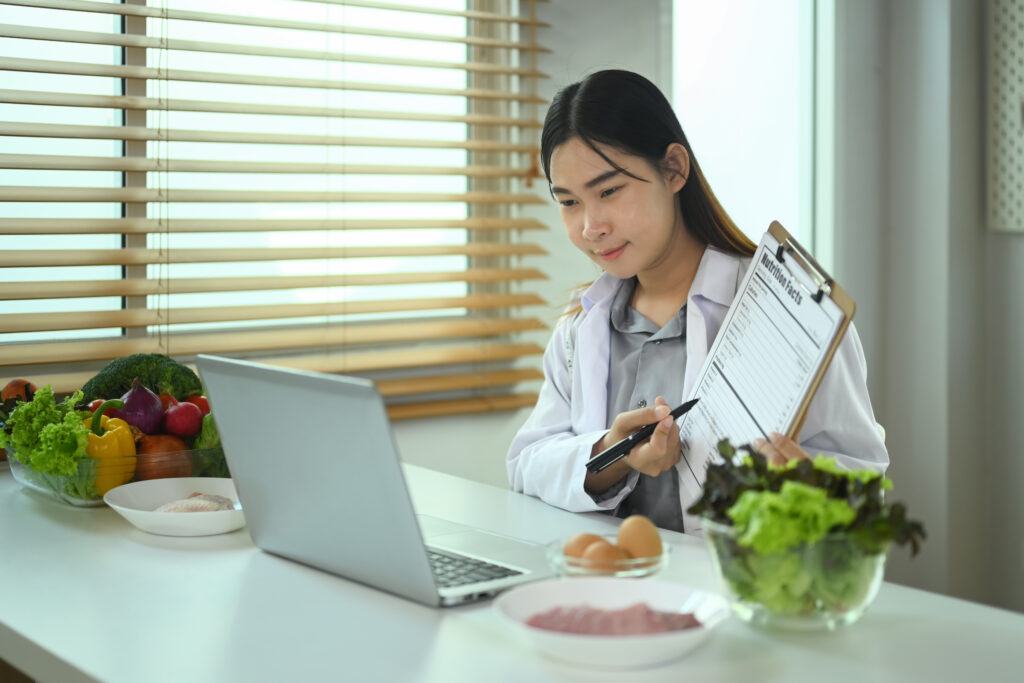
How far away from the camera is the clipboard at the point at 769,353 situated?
1167mm

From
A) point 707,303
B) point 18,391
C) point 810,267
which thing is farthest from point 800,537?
point 18,391

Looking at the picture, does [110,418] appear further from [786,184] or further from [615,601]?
[786,184]

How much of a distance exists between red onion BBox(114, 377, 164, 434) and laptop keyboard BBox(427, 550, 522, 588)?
56 centimetres

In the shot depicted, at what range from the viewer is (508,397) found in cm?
254

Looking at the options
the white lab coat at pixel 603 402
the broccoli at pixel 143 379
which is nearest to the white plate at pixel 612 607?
the white lab coat at pixel 603 402

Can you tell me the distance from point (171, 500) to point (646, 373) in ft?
2.39

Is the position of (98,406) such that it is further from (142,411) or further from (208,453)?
(208,453)

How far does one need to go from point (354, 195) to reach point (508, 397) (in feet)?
1.98

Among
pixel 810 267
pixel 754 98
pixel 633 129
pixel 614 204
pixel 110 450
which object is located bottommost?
pixel 110 450

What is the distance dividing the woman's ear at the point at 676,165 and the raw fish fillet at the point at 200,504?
80 cm

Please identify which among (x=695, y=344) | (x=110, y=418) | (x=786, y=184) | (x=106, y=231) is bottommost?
(x=110, y=418)

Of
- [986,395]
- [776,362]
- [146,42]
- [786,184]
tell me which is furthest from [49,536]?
[986,395]

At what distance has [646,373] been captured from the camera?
5.50ft

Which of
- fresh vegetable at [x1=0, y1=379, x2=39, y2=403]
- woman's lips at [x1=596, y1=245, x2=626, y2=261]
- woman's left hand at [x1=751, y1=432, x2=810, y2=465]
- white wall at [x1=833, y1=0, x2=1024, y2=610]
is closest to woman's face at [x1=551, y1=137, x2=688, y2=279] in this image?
woman's lips at [x1=596, y1=245, x2=626, y2=261]
